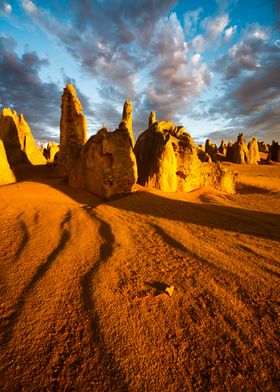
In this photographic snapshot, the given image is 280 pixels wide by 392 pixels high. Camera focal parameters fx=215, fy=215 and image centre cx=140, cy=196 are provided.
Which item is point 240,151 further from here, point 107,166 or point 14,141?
point 107,166

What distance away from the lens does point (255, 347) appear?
1709mm

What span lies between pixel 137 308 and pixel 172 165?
7.10 m

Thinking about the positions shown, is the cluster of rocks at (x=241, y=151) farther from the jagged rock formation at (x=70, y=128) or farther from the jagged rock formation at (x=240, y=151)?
the jagged rock formation at (x=70, y=128)

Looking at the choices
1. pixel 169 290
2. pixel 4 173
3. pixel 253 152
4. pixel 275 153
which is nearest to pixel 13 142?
pixel 4 173

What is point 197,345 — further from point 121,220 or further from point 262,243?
point 121,220

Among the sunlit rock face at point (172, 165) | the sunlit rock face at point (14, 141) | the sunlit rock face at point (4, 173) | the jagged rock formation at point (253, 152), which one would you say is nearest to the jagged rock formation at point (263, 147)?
the jagged rock formation at point (253, 152)

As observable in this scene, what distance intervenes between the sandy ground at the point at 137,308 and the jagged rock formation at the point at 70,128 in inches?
325

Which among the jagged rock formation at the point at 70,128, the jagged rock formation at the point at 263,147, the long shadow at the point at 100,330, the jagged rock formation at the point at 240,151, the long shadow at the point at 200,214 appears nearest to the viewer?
the long shadow at the point at 100,330

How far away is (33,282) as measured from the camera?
8.09 ft

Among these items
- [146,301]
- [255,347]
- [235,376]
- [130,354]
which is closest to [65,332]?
[130,354]

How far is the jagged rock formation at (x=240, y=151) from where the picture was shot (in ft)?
109

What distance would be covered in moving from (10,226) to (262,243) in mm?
4551

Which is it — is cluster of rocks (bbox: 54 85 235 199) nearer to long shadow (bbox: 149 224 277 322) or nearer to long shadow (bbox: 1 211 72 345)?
long shadow (bbox: 1 211 72 345)

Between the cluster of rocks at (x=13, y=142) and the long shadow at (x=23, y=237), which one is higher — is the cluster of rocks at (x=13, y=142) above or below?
above
